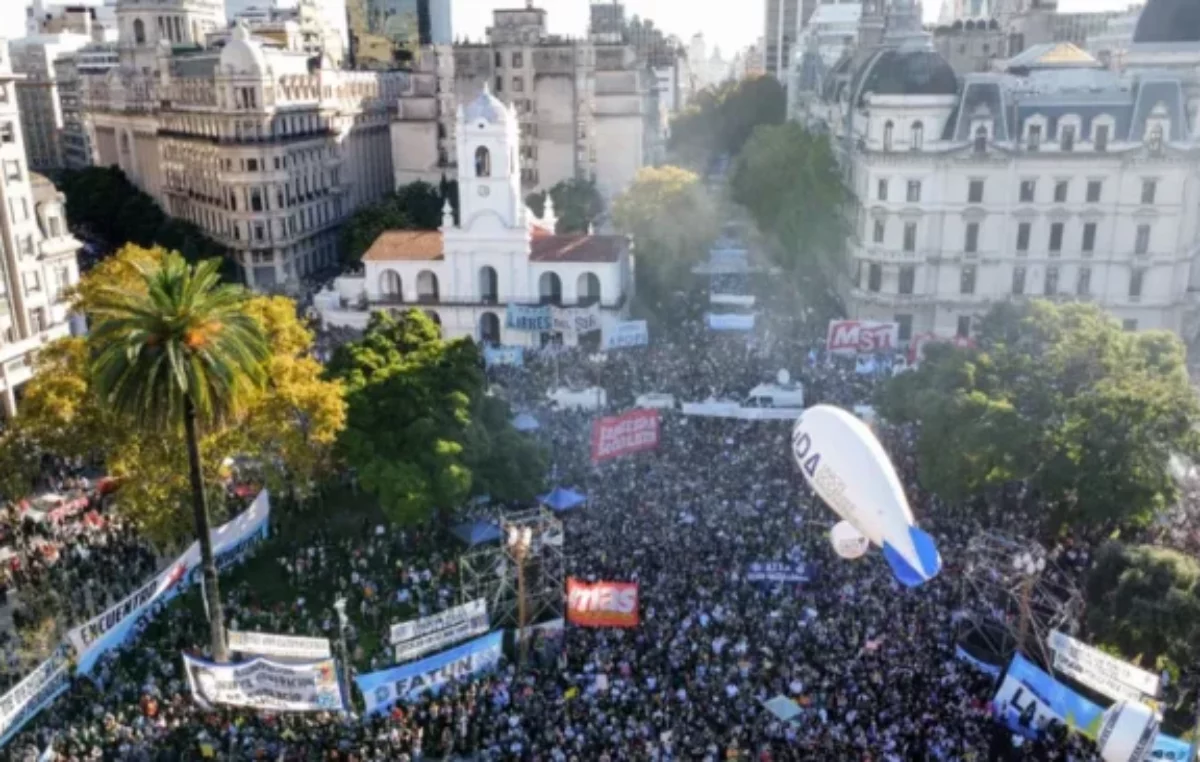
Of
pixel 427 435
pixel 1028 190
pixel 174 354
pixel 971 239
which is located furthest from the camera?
pixel 971 239

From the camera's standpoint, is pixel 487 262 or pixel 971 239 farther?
pixel 487 262

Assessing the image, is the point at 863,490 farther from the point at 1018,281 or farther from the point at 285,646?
the point at 1018,281

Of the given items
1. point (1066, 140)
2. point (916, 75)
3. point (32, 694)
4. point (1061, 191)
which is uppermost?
point (916, 75)

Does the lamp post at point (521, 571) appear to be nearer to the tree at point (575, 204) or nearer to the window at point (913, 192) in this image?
the window at point (913, 192)

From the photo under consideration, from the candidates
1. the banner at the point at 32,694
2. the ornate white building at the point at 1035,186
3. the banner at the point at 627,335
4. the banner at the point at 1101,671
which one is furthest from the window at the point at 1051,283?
the banner at the point at 32,694

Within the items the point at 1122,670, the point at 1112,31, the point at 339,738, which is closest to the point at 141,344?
the point at 339,738

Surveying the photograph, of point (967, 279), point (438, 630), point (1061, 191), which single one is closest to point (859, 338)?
point (967, 279)
